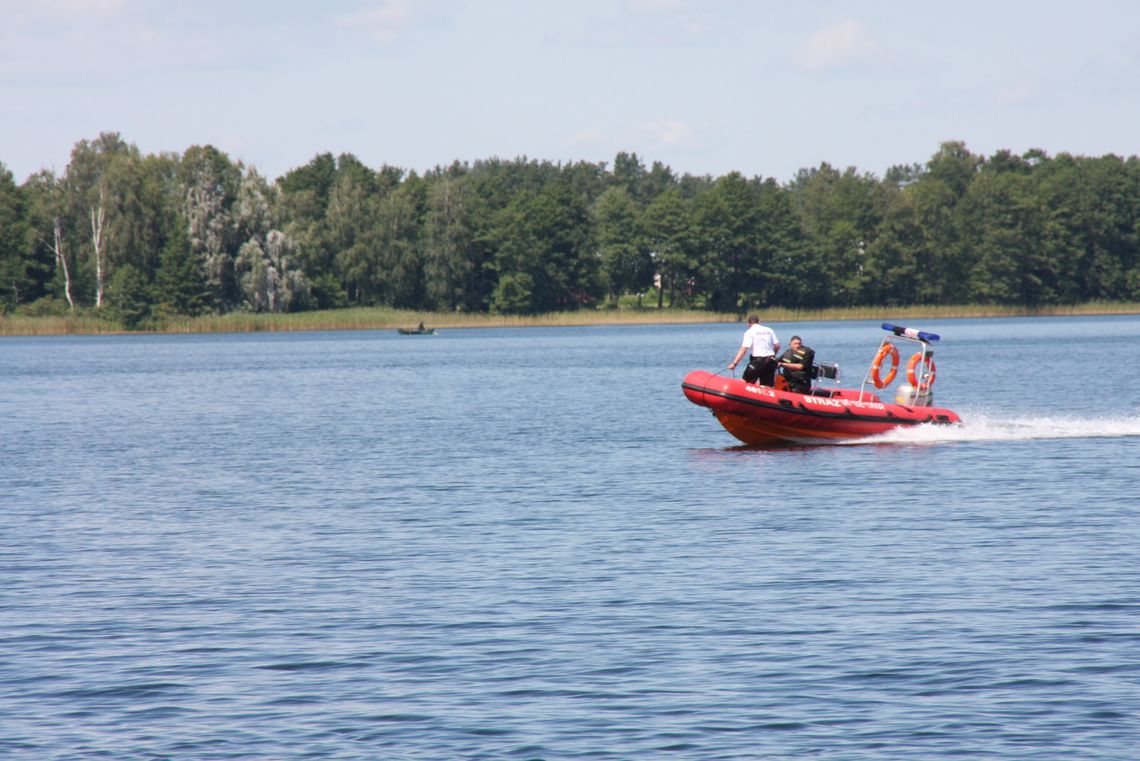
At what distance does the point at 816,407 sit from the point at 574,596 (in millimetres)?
14244

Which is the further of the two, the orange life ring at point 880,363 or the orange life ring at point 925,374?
the orange life ring at point 925,374

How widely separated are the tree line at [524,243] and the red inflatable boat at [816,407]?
82.1 metres

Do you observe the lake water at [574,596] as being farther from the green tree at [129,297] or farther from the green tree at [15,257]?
the green tree at [15,257]

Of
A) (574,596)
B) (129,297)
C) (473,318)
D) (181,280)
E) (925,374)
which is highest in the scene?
(181,280)

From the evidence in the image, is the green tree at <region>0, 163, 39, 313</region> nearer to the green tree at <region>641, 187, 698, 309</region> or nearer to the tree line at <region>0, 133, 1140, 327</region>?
the tree line at <region>0, 133, 1140, 327</region>

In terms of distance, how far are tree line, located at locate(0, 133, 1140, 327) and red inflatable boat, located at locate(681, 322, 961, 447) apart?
3232 inches

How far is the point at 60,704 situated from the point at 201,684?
1.12 m

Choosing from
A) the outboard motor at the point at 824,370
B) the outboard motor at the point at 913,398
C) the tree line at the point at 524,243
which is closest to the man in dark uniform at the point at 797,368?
the outboard motor at the point at 824,370

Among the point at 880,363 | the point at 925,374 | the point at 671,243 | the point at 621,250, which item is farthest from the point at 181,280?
the point at 880,363

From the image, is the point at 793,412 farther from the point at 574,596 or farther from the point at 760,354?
the point at 574,596

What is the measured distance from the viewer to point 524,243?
129250 millimetres

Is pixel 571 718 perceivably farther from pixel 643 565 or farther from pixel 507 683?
pixel 643 565

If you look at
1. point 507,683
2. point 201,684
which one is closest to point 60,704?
point 201,684

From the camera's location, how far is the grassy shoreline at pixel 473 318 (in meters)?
111
